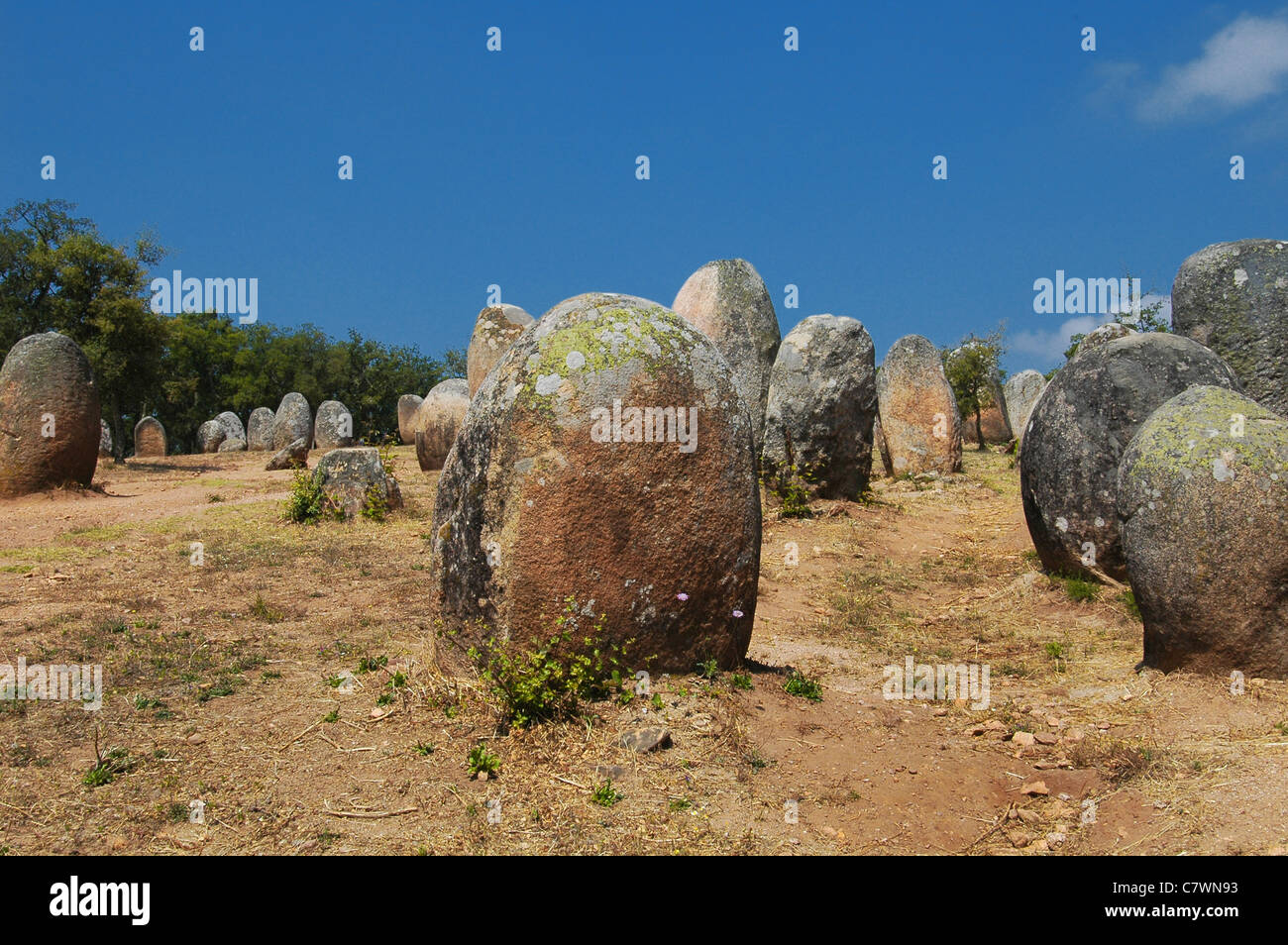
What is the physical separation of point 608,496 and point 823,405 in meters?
9.71

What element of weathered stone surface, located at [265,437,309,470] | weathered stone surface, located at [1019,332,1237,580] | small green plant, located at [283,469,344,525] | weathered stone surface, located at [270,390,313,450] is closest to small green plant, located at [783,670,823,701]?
weathered stone surface, located at [1019,332,1237,580]

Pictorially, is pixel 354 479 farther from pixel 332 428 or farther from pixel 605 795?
pixel 332 428

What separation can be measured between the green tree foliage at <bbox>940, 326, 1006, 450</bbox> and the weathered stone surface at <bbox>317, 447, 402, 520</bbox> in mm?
20687

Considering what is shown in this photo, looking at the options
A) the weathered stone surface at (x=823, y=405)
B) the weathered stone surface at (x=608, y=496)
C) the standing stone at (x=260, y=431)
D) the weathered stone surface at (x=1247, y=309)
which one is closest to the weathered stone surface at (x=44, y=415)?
the weathered stone surface at (x=823, y=405)

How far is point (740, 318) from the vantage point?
16031 mm

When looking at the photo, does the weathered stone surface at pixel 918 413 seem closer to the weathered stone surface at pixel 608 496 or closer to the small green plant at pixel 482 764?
the weathered stone surface at pixel 608 496

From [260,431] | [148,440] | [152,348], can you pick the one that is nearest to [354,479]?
[152,348]

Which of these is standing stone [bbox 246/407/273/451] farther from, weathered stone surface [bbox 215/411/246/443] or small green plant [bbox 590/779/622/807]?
small green plant [bbox 590/779/622/807]

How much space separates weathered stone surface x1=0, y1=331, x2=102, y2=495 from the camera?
14.8 meters

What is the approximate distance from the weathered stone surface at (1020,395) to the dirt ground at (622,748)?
22087 mm

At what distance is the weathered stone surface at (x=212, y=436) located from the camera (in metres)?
35.8

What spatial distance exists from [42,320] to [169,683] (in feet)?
82.8
